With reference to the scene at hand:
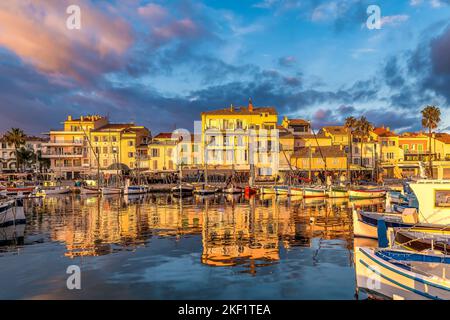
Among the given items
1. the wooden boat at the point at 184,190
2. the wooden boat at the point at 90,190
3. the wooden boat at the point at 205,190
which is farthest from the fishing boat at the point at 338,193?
the wooden boat at the point at 90,190

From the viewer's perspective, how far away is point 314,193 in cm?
6500

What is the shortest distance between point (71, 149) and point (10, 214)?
74.0m

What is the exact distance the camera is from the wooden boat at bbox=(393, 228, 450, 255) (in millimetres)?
17531

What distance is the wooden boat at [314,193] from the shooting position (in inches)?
2545

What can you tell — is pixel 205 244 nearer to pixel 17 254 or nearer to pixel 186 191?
pixel 17 254

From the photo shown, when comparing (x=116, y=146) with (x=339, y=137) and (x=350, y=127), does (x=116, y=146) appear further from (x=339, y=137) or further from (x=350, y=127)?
(x=350, y=127)

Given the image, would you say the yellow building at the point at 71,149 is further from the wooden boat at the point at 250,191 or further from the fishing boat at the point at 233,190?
the wooden boat at the point at 250,191

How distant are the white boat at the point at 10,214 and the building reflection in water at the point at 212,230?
4.25 ft

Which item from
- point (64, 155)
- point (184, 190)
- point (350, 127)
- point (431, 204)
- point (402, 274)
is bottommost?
point (402, 274)

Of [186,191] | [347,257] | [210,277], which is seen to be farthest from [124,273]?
[186,191]

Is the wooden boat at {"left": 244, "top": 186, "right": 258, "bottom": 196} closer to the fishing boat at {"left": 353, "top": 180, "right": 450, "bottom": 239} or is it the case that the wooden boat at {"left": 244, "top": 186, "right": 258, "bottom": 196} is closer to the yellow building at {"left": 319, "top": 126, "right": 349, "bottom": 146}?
the yellow building at {"left": 319, "top": 126, "right": 349, "bottom": 146}

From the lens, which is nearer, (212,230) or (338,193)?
(212,230)

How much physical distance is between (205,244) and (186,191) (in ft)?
174

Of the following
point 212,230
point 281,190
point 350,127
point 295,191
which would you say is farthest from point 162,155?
point 212,230
